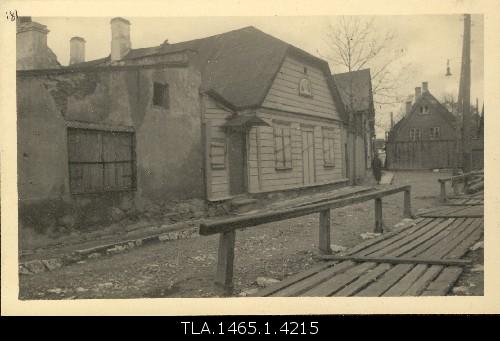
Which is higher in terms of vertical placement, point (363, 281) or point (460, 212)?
point (460, 212)

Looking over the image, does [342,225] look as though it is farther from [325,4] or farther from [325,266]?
[325,4]

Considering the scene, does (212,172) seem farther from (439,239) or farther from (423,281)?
(423,281)

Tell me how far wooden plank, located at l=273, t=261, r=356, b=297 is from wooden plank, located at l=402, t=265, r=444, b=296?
0.78m

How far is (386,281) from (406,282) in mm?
187

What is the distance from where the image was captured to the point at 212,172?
1042cm

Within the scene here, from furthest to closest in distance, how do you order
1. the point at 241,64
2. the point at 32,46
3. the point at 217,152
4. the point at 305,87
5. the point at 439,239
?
the point at 305,87
the point at 241,64
the point at 217,152
the point at 32,46
the point at 439,239

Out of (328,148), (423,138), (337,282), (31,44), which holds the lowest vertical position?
(337,282)

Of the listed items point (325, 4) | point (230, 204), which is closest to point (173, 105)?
point (230, 204)

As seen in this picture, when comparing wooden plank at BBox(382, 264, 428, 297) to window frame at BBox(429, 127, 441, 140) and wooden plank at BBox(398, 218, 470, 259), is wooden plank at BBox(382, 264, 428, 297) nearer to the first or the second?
wooden plank at BBox(398, 218, 470, 259)

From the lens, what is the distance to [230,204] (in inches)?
428

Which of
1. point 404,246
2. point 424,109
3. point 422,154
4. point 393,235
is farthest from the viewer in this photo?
point 424,109

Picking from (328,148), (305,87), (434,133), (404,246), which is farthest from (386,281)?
(434,133)

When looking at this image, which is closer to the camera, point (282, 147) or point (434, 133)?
point (282, 147)
